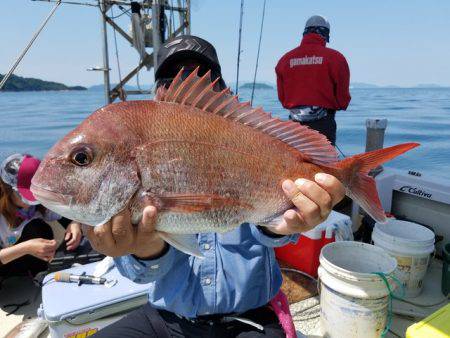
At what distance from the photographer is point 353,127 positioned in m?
16.9

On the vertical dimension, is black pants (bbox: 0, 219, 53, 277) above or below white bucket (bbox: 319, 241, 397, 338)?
below

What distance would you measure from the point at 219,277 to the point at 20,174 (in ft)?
6.86

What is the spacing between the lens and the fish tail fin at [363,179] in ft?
4.54

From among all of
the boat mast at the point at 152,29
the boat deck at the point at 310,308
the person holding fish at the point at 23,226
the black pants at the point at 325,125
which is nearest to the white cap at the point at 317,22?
the black pants at the point at 325,125

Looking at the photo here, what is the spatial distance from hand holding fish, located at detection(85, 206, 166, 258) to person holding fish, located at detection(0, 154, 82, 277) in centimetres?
184

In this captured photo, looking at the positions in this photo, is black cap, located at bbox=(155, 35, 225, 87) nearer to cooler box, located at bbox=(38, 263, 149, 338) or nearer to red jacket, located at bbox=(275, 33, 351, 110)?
cooler box, located at bbox=(38, 263, 149, 338)

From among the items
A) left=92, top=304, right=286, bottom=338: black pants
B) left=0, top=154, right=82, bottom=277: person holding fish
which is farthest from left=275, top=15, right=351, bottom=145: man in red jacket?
left=92, top=304, right=286, bottom=338: black pants

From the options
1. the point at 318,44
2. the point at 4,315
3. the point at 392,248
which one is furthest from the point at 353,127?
the point at 4,315

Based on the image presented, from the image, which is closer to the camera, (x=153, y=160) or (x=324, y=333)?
(x=153, y=160)

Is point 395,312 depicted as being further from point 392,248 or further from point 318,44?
point 318,44

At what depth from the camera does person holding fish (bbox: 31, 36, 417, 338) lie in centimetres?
117

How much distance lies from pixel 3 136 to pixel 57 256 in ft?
56.5

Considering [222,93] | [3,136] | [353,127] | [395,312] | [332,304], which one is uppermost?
[222,93]

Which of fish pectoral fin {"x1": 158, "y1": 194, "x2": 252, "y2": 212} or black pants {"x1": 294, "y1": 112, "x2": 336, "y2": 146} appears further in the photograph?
black pants {"x1": 294, "y1": 112, "x2": 336, "y2": 146}
